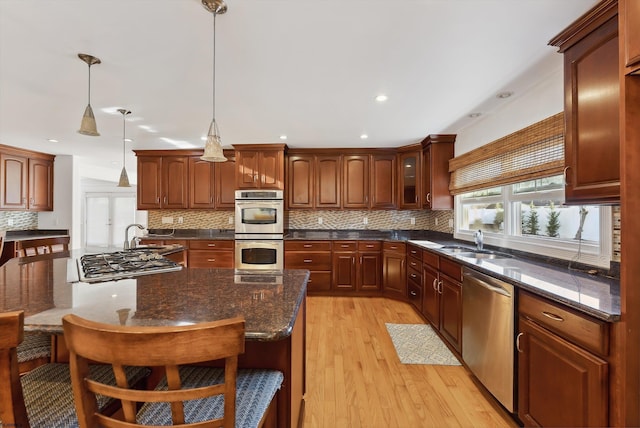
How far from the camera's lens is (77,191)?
5.13m

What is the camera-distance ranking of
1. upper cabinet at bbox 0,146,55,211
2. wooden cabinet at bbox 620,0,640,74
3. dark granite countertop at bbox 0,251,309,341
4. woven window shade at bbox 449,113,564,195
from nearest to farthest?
dark granite countertop at bbox 0,251,309,341, wooden cabinet at bbox 620,0,640,74, woven window shade at bbox 449,113,564,195, upper cabinet at bbox 0,146,55,211

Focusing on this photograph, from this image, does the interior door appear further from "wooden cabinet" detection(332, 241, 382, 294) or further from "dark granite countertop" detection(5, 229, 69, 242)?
"wooden cabinet" detection(332, 241, 382, 294)

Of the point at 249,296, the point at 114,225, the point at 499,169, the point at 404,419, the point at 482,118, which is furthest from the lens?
the point at 114,225

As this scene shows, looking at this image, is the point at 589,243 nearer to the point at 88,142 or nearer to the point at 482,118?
the point at 482,118

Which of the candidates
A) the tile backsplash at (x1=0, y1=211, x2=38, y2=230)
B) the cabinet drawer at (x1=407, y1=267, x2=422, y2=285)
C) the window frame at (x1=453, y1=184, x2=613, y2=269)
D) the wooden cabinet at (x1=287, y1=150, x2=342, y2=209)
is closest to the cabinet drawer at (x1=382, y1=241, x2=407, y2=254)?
the cabinet drawer at (x1=407, y1=267, x2=422, y2=285)

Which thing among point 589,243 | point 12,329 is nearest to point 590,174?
point 589,243

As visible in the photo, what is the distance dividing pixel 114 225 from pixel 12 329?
26.1ft

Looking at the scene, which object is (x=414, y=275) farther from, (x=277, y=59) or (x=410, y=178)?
(x=277, y=59)

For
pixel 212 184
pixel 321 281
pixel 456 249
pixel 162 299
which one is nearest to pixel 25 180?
pixel 212 184

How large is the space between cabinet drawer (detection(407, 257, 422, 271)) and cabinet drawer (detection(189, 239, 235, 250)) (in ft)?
8.47

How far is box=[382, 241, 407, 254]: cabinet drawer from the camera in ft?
12.8

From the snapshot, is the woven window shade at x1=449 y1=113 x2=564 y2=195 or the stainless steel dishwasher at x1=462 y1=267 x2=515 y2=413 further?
the woven window shade at x1=449 y1=113 x2=564 y2=195

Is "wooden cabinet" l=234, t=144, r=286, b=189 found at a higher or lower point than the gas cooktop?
higher

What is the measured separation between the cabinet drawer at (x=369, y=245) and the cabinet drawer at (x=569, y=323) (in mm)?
2587
